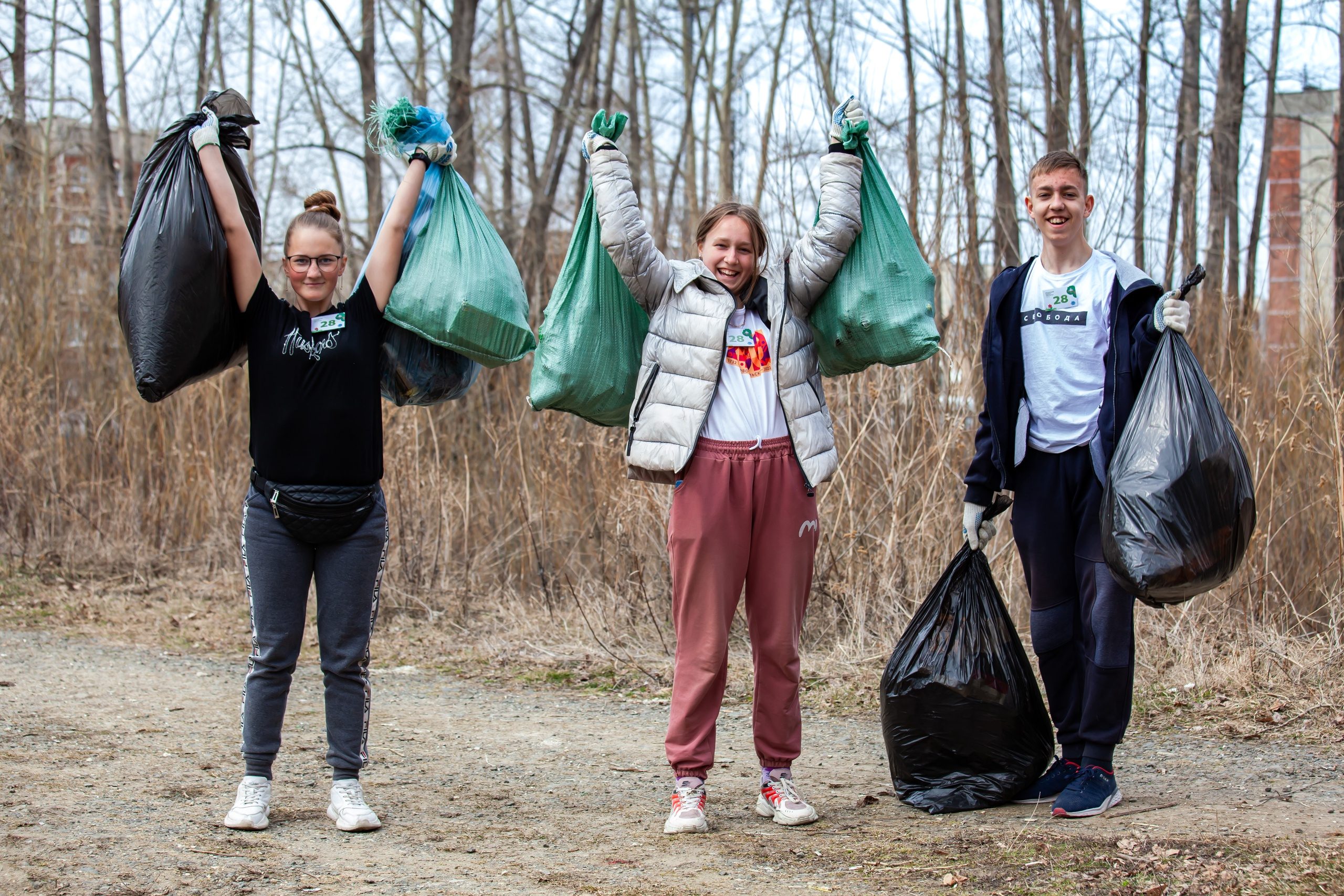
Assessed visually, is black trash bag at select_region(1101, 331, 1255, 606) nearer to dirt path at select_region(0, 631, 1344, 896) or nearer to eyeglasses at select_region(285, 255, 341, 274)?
dirt path at select_region(0, 631, 1344, 896)

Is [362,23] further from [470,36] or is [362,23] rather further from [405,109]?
[405,109]

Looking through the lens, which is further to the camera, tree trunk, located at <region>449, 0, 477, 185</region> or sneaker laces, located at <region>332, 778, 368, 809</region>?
tree trunk, located at <region>449, 0, 477, 185</region>

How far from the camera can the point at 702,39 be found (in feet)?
56.7

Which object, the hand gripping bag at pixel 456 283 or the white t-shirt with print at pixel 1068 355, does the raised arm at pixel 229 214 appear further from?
the white t-shirt with print at pixel 1068 355

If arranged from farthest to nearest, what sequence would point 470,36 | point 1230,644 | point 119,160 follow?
point 119,160, point 470,36, point 1230,644

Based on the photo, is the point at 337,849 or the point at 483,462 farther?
the point at 483,462

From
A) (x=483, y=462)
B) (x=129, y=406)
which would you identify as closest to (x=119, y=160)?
(x=129, y=406)

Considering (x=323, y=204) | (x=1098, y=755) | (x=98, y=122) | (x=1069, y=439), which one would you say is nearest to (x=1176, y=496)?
(x=1069, y=439)

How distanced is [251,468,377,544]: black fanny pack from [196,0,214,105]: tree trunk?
15787 mm

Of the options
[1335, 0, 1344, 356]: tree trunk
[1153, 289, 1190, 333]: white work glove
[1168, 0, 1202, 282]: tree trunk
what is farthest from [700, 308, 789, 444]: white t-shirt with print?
[1335, 0, 1344, 356]: tree trunk

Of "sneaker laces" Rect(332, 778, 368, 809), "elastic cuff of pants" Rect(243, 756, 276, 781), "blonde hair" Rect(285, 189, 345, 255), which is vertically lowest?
"sneaker laces" Rect(332, 778, 368, 809)

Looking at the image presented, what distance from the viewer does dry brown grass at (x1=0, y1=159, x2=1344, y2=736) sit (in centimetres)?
566

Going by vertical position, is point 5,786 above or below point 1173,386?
below

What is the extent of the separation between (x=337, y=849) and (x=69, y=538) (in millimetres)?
6685
